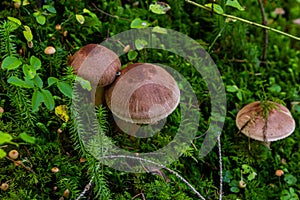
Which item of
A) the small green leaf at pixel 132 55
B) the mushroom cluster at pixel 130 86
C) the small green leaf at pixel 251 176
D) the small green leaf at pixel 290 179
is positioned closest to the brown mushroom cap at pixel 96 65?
the mushroom cluster at pixel 130 86

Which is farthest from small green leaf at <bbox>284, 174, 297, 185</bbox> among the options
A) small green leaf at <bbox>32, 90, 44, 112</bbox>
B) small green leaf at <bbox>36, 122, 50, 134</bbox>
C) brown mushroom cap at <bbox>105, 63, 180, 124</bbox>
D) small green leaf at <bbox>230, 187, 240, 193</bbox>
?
small green leaf at <bbox>32, 90, 44, 112</bbox>

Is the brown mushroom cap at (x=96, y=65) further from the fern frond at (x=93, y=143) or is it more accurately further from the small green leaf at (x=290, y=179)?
the small green leaf at (x=290, y=179)

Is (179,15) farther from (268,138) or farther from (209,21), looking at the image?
(268,138)

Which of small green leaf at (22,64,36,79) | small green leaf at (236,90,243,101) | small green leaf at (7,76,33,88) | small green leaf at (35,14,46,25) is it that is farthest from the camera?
small green leaf at (236,90,243,101)

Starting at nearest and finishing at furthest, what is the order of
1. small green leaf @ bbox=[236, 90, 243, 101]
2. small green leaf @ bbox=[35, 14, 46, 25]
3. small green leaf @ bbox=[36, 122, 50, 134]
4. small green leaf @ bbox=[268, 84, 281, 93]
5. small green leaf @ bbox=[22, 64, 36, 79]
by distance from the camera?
1. small green leaf @ bbox=[22, 64, 36, 79]
2. small green leaf @ bbox=[36, 122, 50, 134]
3. small green leaf @ bbox=[35, 14, 46, 25]
4. small green leaf @ bbox=[236, 90, 243, 101]
5. small green leaf @ bbox=[268, 84, 281, 93]

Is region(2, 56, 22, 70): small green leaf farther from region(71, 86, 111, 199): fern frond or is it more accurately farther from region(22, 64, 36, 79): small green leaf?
region(71, 86, 111, 199): fern frond

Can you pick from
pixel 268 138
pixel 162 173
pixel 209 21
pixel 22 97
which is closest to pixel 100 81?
pixel 22 97

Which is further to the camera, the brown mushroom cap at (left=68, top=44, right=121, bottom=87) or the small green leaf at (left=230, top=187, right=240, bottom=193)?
the small green leaf at (left=230, top=187, right=240, bottom=193)

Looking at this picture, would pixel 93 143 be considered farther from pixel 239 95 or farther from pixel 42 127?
pixel 239 95

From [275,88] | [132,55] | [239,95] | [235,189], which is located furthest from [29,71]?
[275,88]
